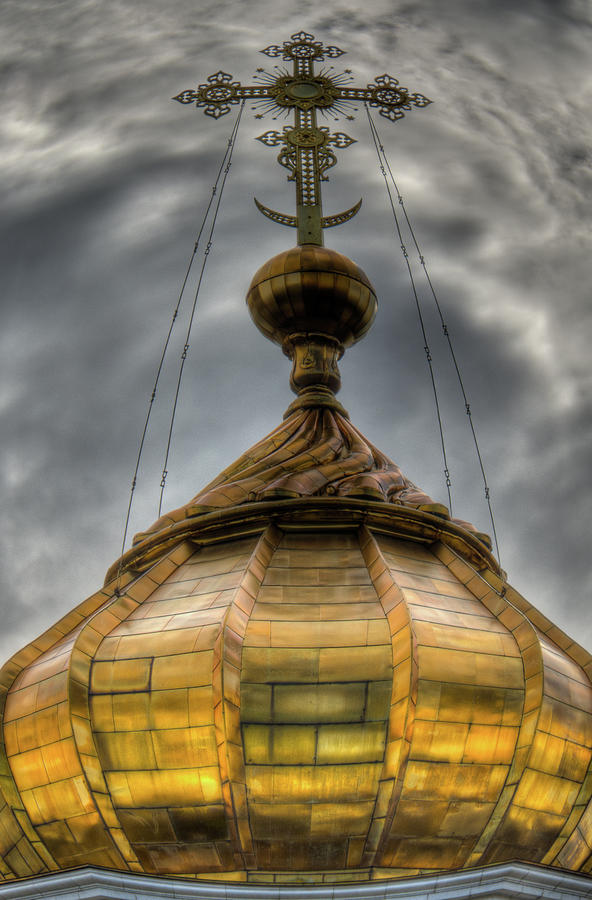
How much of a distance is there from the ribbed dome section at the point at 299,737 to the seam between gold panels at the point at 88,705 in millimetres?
22

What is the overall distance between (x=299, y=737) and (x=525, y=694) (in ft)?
8.94

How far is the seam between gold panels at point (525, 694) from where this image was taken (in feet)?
43.3

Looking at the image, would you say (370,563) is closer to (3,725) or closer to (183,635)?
(183,635)

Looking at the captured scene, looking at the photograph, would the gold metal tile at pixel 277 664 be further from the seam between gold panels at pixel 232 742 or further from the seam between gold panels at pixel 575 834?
the seam between gold panels at pixel 575 834

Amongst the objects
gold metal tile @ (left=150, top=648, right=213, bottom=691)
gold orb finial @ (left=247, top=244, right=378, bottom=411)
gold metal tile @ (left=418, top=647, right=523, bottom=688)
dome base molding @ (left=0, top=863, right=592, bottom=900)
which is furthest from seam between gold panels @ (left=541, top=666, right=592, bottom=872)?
gold orb finial @ (left=247, top=244, right=378, bottom=411)

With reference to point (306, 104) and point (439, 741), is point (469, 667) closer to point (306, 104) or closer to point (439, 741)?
point (439, 741)

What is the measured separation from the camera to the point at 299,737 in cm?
1271

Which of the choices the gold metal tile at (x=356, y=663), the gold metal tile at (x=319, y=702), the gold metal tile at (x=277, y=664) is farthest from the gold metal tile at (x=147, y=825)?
the gold metal tile at (x=356, y=663)

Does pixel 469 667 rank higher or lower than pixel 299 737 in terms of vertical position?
higher

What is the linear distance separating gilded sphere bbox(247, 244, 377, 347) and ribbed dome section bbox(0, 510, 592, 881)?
23.1ft

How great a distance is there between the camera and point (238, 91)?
78.5ft

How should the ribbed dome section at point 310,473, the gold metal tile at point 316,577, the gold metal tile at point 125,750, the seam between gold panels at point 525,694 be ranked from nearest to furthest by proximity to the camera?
the gold metal tile at point 125,750
the seam between gold panels at point 525,694
the gold metal tile at point 316,577
the ribbed dome section at point 310,473

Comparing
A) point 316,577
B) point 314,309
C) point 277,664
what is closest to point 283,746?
point 277,664

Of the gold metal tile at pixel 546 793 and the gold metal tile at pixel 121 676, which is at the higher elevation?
A: the gold metal tile at pixel 121 676
